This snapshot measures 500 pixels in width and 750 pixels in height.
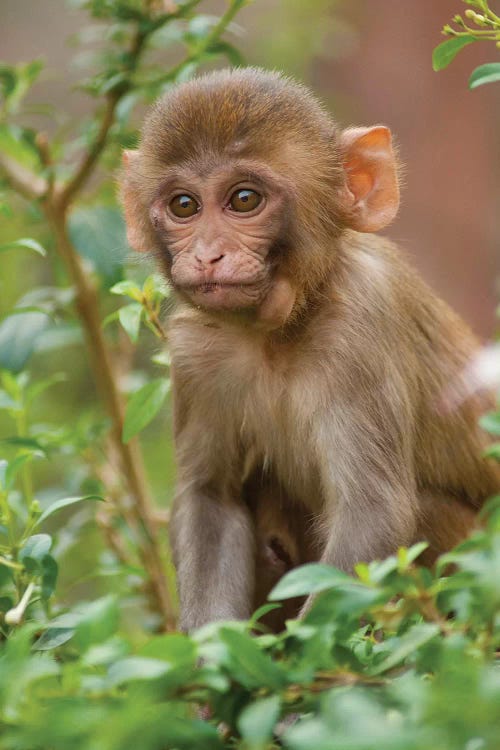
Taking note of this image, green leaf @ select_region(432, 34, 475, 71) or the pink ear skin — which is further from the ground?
green leaf @ select_region(432, 34, 475, 71)

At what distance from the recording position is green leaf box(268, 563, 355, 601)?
2697mm

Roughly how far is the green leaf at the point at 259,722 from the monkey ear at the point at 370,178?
3.18 meters

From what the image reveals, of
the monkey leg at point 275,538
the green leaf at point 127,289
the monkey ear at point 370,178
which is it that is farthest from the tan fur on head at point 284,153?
the monkey leg at point 275,538

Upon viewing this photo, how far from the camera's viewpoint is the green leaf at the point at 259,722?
2.28 m

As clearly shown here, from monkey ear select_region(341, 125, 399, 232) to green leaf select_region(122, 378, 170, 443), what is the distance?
4.04ft

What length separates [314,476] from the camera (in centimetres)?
548

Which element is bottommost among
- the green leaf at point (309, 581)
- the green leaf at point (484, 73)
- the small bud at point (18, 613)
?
the small bud at point (18, 613)

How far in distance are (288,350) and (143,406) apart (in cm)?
84

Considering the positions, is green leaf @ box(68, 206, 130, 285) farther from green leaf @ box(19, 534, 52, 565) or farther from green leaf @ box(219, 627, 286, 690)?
green leaf @ box(219, 627, 286, 690)

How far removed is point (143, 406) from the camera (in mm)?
4820

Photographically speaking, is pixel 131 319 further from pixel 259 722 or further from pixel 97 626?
pixel 259 722

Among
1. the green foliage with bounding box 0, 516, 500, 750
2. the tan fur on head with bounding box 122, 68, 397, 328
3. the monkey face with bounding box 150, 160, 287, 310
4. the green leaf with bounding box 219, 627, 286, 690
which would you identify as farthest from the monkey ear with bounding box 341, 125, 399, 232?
the green leaf with bounding box 219, 627, 286, 690

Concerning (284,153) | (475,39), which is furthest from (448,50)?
(284,153)

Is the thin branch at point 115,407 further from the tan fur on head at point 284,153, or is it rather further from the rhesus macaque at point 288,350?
the tan fur on head at point 284,153
